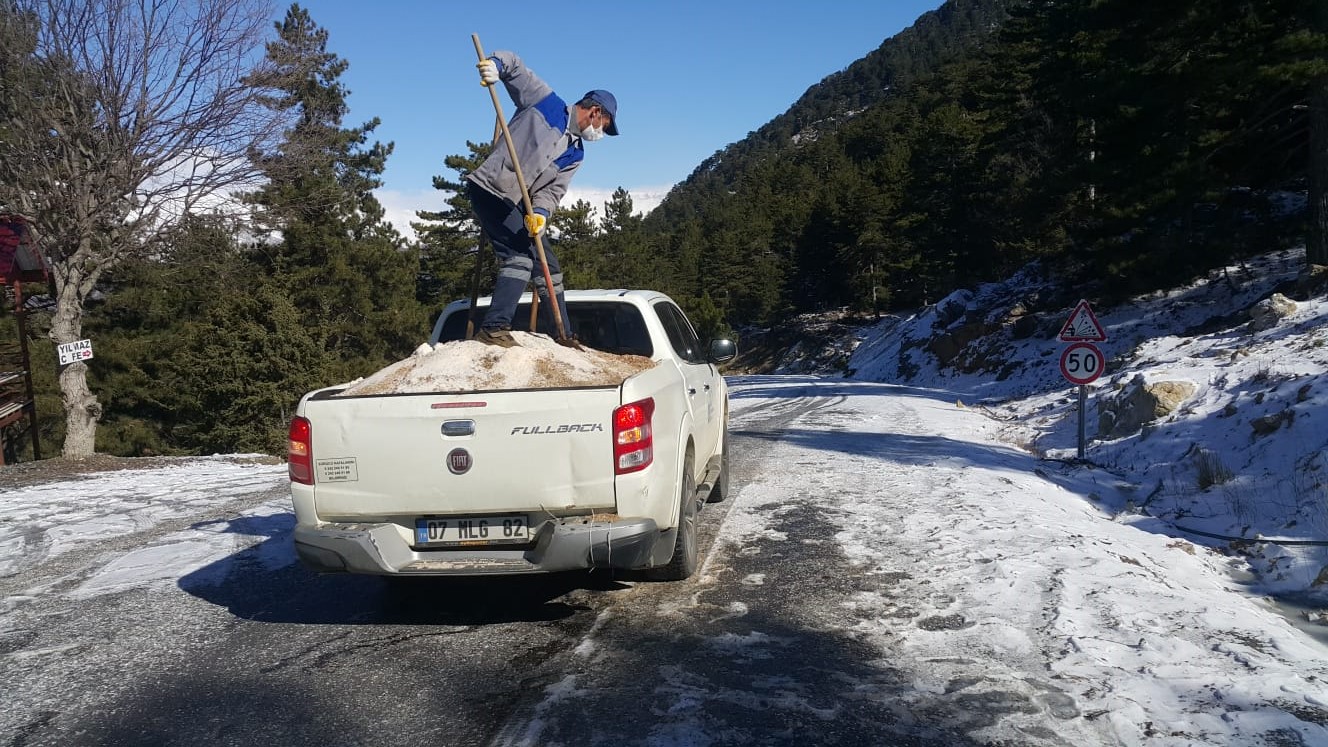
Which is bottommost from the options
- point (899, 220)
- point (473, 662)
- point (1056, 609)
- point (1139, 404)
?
point (1056, 609)

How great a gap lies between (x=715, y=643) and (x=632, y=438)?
1133 millimetres

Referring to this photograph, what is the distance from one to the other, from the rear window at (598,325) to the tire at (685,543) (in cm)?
104

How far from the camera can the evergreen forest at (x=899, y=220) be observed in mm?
15719

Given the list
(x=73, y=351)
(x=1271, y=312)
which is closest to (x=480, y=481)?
(x=73, y=351)

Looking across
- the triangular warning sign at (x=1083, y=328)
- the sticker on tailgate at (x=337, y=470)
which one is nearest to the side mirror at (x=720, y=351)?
the sticker on tailgate at (x=337, y=470)

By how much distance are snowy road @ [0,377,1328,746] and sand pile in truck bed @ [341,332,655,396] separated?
1346mm

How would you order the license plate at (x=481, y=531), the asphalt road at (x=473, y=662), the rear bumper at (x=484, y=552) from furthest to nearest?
the license plate at (x=481, y=531), the rear bumper at (x=484, y=552), the asphalt road at (x=473, y=662)

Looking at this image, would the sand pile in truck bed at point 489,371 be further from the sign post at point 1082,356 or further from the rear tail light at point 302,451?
the sign post at point 1082,356

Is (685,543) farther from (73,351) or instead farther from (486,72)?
(73,351)

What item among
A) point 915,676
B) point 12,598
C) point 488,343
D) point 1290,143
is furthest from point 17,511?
point 1290,143

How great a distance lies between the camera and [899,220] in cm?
6100

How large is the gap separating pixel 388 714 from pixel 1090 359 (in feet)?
30.9

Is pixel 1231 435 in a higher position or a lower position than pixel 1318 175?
lower

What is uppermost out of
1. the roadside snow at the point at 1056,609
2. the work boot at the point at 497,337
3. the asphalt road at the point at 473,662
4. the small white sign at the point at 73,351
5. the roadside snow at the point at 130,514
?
the small white sign at the point at 73,351
